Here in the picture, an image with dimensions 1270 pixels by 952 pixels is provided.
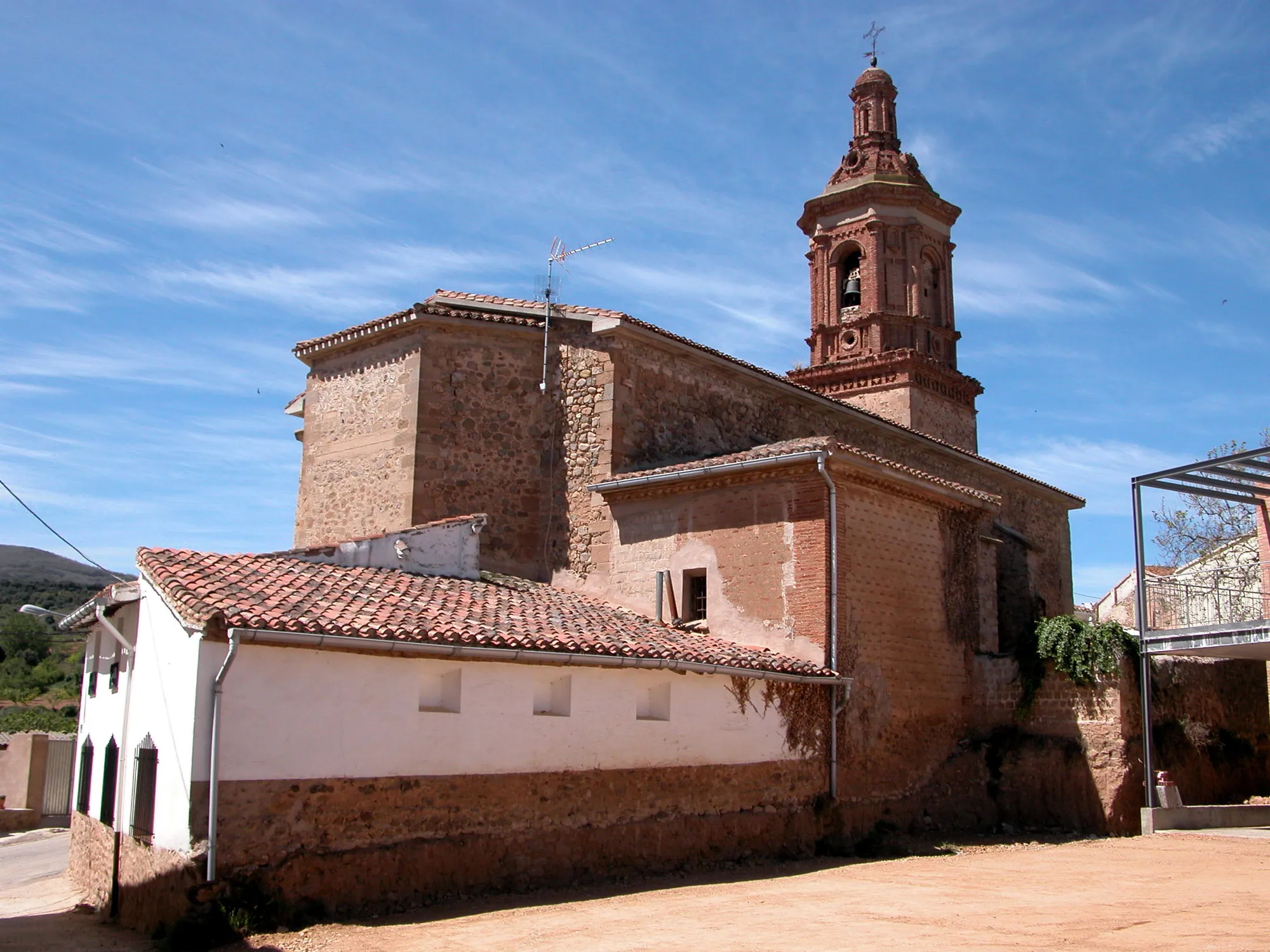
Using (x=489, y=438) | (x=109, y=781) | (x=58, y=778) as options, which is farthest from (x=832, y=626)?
(x=58, y=778)

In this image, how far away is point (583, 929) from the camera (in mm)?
8805

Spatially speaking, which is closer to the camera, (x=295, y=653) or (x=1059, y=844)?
(x=295, y=653)

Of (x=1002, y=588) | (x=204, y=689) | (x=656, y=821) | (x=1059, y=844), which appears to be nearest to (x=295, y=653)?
(x=204, y=689)

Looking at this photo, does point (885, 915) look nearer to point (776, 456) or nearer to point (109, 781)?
point (776, 456)

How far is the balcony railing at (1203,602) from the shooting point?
1616 cm

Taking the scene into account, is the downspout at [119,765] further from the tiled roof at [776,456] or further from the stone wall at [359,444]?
the tiled roof at [776,456]

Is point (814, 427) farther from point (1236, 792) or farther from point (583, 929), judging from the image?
point (583, 929)

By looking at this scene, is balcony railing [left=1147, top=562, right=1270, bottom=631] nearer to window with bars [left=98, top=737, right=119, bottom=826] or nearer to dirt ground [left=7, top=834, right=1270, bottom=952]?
dirt ground [left=7, top=834, right=1270, bottom=952]

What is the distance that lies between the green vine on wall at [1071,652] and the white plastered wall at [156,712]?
494 inches

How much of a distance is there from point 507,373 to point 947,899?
10.4 metres

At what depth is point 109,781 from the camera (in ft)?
39.5

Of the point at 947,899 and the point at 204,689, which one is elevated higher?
the point at 204,689

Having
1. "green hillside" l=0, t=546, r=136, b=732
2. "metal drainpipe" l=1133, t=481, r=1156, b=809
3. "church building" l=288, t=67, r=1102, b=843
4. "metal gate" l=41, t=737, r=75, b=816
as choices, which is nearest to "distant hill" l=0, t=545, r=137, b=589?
"green hillside" l=0, t=546, r=136, b=732

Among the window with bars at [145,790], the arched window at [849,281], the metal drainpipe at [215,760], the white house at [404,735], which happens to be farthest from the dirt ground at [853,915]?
the arched window at [849,281]
